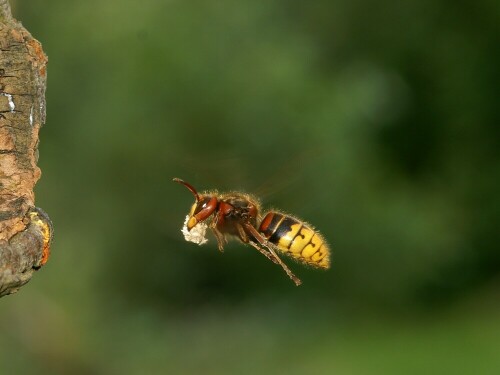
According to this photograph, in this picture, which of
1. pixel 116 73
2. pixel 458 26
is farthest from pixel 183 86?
pixel 458 26

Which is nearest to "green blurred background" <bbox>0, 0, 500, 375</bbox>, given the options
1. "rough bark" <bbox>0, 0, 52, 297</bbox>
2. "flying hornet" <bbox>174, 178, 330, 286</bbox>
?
"flying hornet" <bbox>174, 178, 330, 286</bbox>

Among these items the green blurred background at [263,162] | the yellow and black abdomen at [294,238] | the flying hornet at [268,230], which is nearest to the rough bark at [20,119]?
the flying hornet at [268,230]

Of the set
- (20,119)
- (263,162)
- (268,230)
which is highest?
(20,119)

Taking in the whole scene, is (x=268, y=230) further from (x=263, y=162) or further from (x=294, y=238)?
(x=263, y=162)

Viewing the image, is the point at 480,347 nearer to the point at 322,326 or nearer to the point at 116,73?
the point at 322,326

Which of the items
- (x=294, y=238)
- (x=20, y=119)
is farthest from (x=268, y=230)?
Answer: (x=20, y=119)

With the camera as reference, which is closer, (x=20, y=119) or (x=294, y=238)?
(x=20, y=119)
